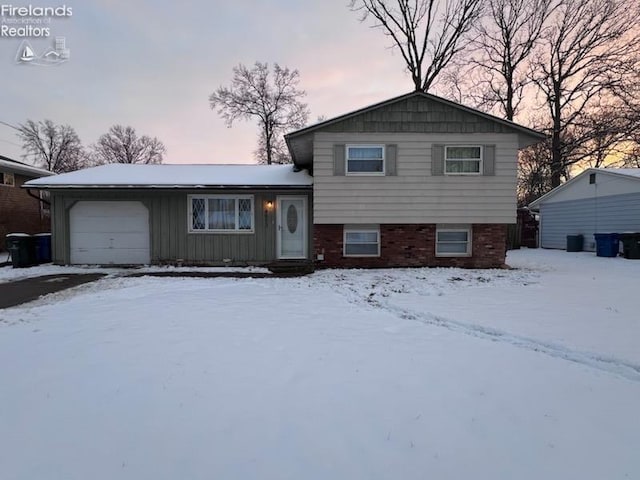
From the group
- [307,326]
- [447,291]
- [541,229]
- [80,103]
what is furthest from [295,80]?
[307,326]

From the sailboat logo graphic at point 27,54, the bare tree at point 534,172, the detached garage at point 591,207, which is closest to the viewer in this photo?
the sailboat logo graphic at point 27,54

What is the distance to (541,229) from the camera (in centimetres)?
1891

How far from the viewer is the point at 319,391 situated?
9.71ft

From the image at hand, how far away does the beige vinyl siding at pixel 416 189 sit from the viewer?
33.5 feet

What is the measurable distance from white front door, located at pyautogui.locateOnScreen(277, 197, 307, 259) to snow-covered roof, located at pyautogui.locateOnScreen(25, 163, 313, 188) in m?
0.70

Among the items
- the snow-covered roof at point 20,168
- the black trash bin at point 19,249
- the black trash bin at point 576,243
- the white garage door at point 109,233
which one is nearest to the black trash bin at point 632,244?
the black trash bin at point 576,243

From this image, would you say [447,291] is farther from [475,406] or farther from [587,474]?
[587,474]

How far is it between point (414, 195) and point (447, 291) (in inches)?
155

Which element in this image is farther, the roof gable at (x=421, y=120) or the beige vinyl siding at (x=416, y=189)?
the beige vinyl siding at (x=416, y=189)

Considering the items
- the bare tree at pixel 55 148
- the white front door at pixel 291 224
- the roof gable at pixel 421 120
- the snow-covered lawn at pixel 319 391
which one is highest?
the bare tree at pixel 55 148

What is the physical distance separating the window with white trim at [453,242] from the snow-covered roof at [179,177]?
172 inches

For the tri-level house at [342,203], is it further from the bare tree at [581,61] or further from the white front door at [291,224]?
the bare tree at [581,61]

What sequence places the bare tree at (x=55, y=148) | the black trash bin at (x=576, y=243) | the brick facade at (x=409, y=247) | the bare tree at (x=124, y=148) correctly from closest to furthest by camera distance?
the brick facade at (x=409, y=247) → the black trash bin at (x=576, y=243) → the bare tree at (x=55, y=148) → the bare tree at (x=124, y=148)

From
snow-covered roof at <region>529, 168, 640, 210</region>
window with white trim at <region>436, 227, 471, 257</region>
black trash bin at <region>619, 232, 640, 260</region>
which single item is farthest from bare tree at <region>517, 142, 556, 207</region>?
window with white trim at <region>436, 227, 471, 257</region>
